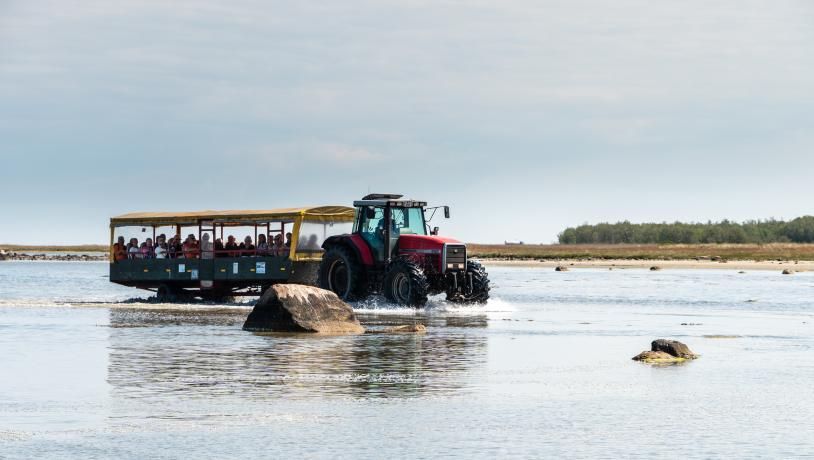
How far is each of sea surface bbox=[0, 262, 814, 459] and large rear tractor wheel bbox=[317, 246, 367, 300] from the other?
13.9ft

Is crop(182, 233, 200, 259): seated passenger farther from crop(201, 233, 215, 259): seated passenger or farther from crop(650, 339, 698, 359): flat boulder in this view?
crop(650, 339, 698, 359): flat boulder

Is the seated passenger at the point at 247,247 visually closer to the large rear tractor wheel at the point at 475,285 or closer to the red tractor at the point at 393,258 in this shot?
the red tractor at the point at 393,258

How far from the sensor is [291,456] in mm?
11773

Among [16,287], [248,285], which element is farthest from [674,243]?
[248,285]

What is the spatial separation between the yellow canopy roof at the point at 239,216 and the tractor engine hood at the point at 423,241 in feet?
10.2

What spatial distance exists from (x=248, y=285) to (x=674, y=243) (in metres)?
116

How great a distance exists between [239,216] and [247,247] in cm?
91

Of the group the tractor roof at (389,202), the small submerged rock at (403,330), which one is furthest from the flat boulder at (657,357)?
the tractor roof at (389,202)

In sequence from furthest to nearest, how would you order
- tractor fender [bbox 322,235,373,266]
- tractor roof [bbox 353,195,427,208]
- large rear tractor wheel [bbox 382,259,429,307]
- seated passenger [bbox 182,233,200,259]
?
1. seated passenger [bbox 182,233,200,259]
2. tractor fender [bbox 322,235,373,266]
3. tractor roof [bbox 353,195,427,208]
4. large rear tractor wheel [bbox 382,259,429,307]

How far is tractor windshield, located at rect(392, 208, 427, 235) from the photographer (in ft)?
113

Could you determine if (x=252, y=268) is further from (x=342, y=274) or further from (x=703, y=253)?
(x=703, y=253)

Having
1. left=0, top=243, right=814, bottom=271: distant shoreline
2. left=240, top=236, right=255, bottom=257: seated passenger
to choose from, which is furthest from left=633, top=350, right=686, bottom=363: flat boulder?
left=0, top=243, right=814, bottom=271: distant shoreline

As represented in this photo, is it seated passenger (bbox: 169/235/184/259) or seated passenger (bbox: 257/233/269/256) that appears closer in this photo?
seated passenger (bbox: 257/233/269/256)

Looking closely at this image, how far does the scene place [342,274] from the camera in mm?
35125
